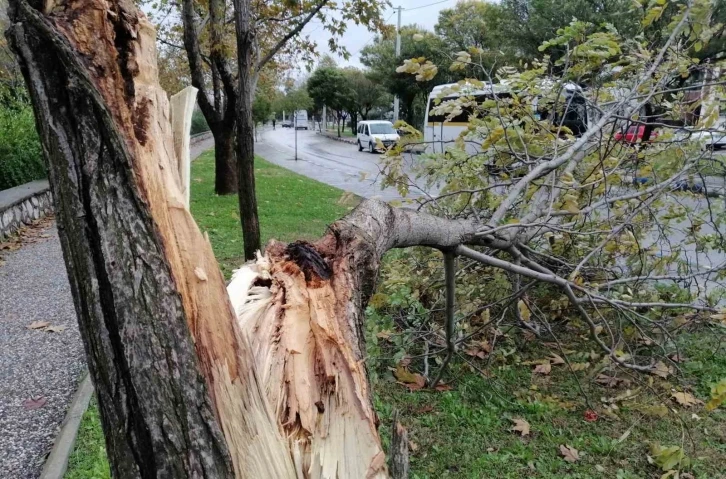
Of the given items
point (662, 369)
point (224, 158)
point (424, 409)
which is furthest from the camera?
point (224, 158)

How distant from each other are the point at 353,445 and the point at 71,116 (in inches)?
39.1

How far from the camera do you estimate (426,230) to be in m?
2.54

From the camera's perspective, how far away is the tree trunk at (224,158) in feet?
35.8

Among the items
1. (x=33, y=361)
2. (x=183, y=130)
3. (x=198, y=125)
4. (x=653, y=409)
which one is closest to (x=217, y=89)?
(x=33, y=361)

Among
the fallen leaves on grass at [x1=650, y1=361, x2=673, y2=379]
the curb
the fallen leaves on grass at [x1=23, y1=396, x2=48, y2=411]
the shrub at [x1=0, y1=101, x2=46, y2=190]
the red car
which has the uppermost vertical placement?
the red car

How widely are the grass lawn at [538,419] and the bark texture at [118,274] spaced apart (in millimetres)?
2175

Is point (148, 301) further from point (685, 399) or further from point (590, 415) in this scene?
point (685, 399)

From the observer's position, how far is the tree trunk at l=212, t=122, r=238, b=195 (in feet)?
35.8

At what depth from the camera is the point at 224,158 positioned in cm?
1120

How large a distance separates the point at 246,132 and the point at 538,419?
142 inches

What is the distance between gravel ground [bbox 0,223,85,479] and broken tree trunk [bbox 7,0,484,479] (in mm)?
2399

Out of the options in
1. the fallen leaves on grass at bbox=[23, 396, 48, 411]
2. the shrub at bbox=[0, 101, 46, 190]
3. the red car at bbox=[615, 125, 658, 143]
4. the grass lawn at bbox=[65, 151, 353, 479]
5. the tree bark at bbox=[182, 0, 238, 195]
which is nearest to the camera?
the grass lawn at bbox=[65, 151, 353, 479]

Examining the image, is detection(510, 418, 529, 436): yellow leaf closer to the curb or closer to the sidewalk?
the curb

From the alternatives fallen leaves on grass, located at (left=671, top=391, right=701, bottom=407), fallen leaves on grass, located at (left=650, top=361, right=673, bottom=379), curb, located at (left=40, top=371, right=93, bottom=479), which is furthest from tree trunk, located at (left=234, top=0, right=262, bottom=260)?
fallen leaves on grass, located at (left=671, top=391, right=701, bottom=407)
